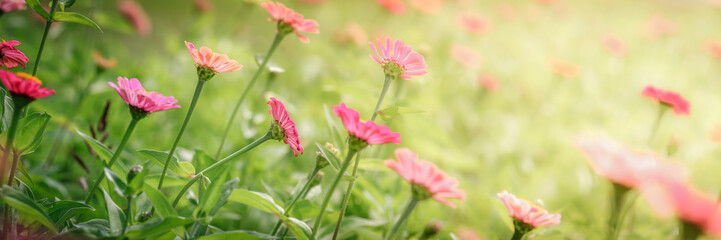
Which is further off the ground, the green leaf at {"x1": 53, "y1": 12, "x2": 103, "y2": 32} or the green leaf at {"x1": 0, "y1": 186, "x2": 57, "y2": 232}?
the green leaf at {"x1": 53, "y1": 12, "x2": 103, "y2": 32}

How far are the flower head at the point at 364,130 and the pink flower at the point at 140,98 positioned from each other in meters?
0.19

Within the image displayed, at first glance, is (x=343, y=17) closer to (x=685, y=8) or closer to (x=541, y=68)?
(x=541, y=68)

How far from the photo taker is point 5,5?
63cm

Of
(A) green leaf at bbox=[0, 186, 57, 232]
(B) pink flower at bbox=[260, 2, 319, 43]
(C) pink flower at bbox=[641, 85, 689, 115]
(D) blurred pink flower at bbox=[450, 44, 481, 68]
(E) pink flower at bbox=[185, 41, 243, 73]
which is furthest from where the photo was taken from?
(D) blurred pink flower at bbox=[450, 44, 481, 68]

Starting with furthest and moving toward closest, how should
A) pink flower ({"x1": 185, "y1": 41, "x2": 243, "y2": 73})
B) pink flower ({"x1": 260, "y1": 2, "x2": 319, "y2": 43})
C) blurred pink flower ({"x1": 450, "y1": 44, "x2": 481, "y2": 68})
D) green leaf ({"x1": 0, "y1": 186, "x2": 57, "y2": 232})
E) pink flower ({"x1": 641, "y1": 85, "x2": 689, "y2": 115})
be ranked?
blurred pink flower ({"x1": 450, "y1": 44, "x2": 481, "y2": 68})
pink flower ({"x1": 641, "y1": 85, "x2": 689, "y2": 115})
pink flower ({"x1": 260, "y1": 2, "x2": 319, "y2": 43})
pink flower ({"x1": 185, "y1": 41, "x2": 243, "y2": 73})
green leaf ({"x1": 0, "y1": 186, "x2": 57, "y2": 232})

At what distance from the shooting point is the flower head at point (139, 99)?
496 mm

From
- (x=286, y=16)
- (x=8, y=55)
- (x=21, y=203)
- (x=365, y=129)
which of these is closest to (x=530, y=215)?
(x=365, y=129)

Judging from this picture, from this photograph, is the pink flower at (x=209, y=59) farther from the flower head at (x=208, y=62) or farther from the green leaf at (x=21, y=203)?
the green leaf at (x=21, y=203)

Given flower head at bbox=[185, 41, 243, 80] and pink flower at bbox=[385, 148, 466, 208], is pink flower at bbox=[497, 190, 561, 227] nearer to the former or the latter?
pink flower at bbox=[385, 148, 466, 208]

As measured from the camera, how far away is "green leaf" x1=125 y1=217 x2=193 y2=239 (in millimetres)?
481

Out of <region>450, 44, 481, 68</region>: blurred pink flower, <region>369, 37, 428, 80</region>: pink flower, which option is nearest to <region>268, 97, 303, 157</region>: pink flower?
<region>369, 37, 428, 80</region>: pink flower

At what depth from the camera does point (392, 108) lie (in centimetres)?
58

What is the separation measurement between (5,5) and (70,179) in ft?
1.61

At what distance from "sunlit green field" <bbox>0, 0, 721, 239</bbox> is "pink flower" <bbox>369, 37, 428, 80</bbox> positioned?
55 millimetres
